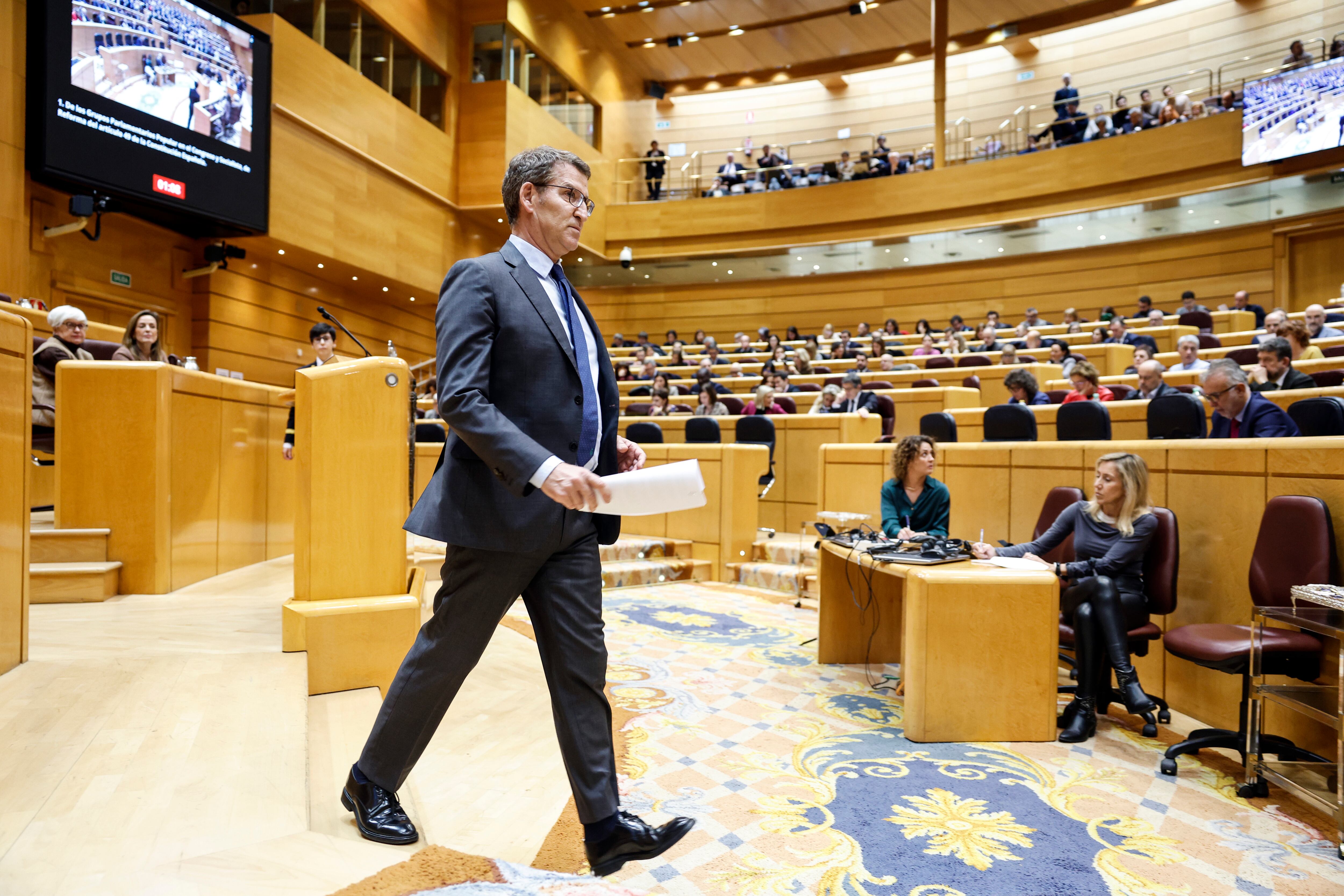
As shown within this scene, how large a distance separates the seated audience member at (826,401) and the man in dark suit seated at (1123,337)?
3227 millimetres

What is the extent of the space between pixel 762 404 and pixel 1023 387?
7.80 feet

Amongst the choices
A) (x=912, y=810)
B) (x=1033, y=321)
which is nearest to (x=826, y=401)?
(x=912, y=810)

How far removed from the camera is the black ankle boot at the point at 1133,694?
261 cm

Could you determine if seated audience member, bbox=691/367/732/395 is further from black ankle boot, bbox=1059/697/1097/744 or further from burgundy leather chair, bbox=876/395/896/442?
black ankle boot, bbox=1059/697/1097/744

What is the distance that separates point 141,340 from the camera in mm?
3533

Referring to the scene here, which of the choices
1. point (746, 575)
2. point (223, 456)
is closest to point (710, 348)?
point (746, 575)

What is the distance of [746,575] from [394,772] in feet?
14.0

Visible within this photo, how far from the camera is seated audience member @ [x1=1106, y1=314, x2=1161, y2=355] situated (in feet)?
26.9

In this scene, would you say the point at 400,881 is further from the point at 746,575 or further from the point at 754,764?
the point at 746,575

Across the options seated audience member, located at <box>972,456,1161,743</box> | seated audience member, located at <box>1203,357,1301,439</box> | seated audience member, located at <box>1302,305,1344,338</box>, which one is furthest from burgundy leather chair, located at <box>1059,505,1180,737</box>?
seated audience member, located at <box>1302,305,1344,338</box>

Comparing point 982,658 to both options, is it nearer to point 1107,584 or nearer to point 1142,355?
point 1107,584

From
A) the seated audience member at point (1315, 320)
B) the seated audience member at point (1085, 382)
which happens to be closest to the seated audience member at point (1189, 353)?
the seated audience member at point (1315, 320)

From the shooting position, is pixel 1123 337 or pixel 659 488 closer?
pixel 659 488

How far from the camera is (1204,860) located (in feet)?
5.80
